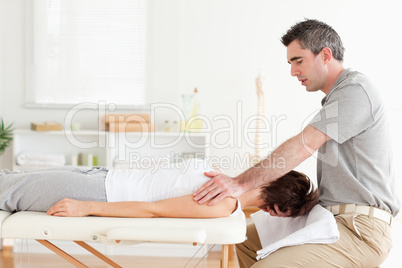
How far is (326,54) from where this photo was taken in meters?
2.02

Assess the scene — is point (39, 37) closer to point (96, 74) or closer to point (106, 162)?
point (96, 74)

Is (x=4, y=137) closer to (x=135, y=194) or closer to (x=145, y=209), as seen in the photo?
(x=135, y=194)

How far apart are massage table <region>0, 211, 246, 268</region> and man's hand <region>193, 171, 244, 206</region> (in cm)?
9

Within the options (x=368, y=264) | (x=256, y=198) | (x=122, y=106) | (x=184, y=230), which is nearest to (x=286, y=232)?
(x=256, y=198)

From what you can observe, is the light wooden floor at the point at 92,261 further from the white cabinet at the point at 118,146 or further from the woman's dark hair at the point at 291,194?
the woman's dark hair at the point at 291,194

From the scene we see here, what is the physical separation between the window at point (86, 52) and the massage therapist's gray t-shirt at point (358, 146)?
7.64 feet

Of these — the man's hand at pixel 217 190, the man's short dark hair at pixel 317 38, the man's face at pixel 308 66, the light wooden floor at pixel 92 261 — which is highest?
the man's short dark hair at pixel 317 38

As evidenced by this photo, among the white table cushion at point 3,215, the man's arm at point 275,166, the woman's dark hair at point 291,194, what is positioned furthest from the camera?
the woman's dark hair at point 291,194

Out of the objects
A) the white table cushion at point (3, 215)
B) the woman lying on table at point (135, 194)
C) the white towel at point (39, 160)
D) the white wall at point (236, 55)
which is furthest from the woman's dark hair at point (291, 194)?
the white towel at point (39, 160)

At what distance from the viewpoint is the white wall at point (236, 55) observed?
395 cm

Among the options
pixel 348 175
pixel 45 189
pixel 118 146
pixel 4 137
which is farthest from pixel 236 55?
pixel 45 189

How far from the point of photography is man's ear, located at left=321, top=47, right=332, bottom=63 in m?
2.01

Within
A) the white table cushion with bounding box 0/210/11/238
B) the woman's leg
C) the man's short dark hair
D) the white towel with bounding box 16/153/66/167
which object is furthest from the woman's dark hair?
the white towel with bounding box 16/153/66/167

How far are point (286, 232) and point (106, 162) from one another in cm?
186
